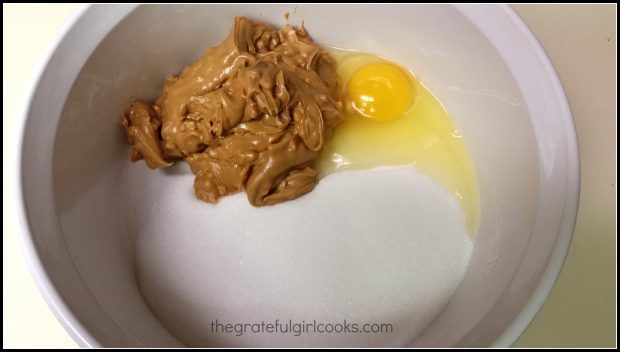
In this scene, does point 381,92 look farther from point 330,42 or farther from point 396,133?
point 330,42

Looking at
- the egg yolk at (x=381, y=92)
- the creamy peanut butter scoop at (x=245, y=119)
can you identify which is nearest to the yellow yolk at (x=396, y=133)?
the egg yolk at (x=381, y=92)

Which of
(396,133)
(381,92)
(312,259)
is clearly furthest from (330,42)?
(312,259)

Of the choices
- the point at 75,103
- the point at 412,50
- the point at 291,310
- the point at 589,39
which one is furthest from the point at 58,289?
the point at 589,39

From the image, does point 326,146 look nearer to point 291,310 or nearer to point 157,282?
point 291,310

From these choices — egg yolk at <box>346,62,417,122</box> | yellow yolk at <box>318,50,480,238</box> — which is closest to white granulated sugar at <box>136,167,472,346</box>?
yellow yolk at <box>318,50,480,238</box>

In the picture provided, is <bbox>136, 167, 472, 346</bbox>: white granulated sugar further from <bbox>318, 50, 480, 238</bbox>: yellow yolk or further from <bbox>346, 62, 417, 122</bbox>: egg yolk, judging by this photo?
<bbox>346, 62, 417, 122</bbox>: egg yolk
